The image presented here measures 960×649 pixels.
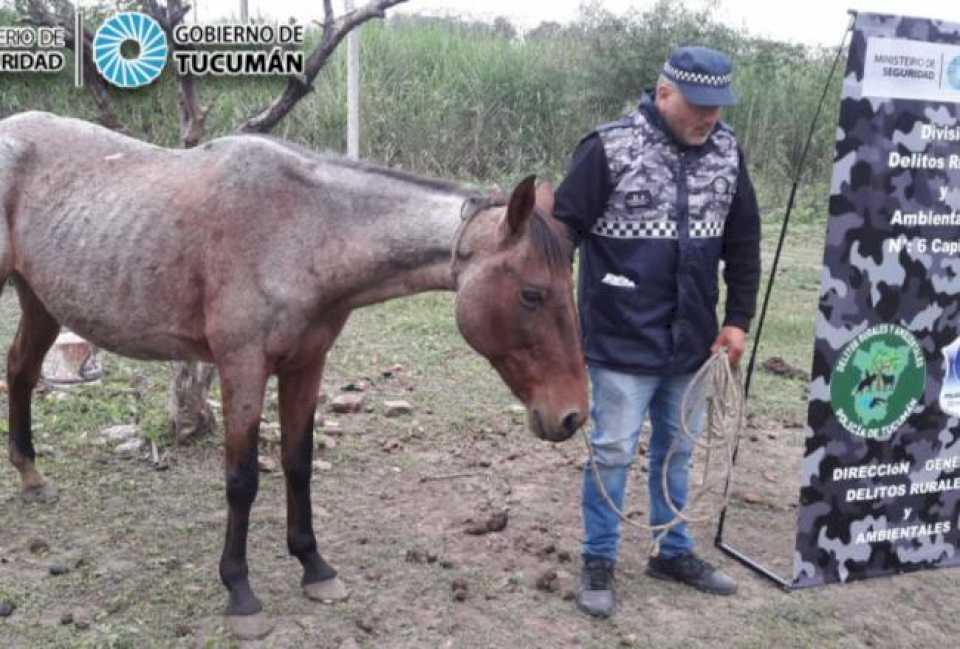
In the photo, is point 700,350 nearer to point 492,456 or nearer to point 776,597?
point 776,597

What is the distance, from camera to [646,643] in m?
3.66

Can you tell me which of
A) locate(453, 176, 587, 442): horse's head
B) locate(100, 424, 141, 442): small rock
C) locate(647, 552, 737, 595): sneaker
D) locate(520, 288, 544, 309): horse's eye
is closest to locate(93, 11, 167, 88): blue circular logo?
locate(100, 424, 141, 442): small rock

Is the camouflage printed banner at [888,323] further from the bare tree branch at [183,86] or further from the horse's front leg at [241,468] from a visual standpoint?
the bare tree branch at [183,86]

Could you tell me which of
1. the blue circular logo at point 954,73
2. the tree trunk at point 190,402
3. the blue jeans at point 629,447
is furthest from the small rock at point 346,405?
the blue circular logo at point 954,73

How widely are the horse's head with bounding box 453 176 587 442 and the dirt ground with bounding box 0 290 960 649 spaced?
101 cm

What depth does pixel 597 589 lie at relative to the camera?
12.7 ft

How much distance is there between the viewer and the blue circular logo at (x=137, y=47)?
230 inches

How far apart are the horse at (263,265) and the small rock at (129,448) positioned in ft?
4.39

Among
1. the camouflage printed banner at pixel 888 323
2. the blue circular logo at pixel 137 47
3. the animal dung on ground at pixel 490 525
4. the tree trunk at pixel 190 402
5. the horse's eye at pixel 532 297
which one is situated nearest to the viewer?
the horse's eye at pixel 532 297

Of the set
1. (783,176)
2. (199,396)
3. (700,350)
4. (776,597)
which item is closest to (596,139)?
(700,350)

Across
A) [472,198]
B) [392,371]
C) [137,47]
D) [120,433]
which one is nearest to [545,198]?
[472,198]

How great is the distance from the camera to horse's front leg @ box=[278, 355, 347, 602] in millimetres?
3885

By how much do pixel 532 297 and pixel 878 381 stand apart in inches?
66.6

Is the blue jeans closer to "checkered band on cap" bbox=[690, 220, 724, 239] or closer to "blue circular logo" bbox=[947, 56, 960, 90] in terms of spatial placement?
"checkered band on cap" bbox=[690, 220, 724, 239]
